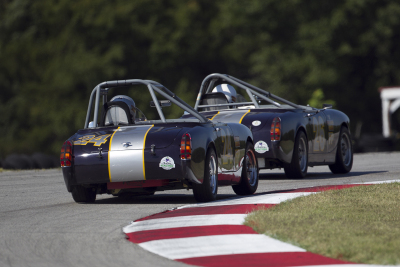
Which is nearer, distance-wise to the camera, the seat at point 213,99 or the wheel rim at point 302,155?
the wheel rim at point 302,155

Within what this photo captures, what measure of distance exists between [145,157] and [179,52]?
121ft

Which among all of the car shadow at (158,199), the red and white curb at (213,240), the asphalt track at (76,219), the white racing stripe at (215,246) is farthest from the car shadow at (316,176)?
the white racing stripe at (215,246)

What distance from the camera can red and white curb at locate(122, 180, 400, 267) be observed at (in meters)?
5.97

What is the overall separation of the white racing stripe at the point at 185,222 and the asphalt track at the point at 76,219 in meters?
0.17

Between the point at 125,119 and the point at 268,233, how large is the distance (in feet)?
13.0

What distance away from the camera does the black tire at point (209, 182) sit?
978 centimetres

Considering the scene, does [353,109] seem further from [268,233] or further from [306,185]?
[268,233]

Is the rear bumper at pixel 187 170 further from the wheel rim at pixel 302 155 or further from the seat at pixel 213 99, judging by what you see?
the seat at pixel 213 99

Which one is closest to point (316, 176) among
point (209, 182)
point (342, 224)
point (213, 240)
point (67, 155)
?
point (209, 182)

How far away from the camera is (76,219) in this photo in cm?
864

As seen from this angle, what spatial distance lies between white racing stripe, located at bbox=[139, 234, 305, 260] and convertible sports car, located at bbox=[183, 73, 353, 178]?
20.2 feet

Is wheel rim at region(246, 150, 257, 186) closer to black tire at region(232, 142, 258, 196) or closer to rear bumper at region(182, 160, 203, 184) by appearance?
black tire at region(232, 142, 258, 196)

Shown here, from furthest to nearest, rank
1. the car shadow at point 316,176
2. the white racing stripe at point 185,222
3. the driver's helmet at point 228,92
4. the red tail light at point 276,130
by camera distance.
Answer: the driver's helmet at point 228,92
the car shadow at point 316,176
the red tail light at point 276,130
the white racing stripe at point 185,222

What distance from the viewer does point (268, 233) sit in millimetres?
6977
